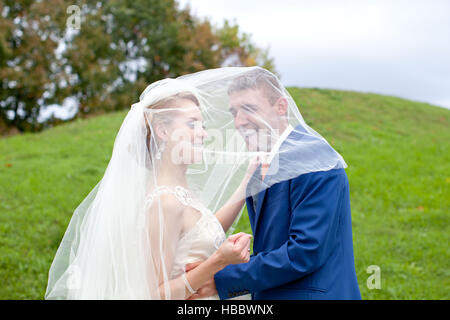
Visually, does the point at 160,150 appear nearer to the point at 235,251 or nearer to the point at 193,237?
the point at 193,237

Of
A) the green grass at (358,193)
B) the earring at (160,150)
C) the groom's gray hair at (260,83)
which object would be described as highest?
the groom's gray hair at (260,83)

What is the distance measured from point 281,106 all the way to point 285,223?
69 centimetres

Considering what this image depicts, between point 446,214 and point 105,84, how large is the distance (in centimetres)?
2039

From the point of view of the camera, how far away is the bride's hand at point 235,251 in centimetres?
235

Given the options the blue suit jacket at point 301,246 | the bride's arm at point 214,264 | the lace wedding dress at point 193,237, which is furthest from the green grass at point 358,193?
the bride's arm at point 214,264

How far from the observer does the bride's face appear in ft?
8.40

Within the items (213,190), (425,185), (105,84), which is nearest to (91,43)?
(105,84)

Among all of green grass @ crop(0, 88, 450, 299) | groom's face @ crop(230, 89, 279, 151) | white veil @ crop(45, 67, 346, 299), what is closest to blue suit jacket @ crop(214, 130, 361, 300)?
white veil @ crop(45, 67, 346, 299)

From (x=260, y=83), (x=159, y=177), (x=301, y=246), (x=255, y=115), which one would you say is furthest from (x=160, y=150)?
(x=301, y=246)

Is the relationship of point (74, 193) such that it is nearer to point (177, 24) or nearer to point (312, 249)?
point (312, 249)

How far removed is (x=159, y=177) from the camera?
2.59 metres

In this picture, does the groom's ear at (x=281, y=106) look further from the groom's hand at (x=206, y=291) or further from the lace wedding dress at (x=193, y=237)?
the groom's hand at (x=206, y=291)

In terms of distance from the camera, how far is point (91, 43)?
24219 millimetres
